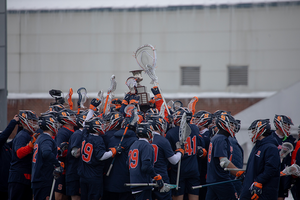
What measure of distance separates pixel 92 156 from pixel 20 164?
4.86ft

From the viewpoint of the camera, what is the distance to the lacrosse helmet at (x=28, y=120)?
22.0ft

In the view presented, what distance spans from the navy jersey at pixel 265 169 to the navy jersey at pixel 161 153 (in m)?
Result: 1.35

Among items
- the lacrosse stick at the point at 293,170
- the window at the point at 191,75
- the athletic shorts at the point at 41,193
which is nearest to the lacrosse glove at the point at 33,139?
the athletic shorts at the point at 41,193

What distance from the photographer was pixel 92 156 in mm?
6254

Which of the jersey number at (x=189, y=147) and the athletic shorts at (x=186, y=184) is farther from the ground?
the jersey number at (x=189, y=147)

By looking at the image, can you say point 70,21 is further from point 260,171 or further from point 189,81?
point 260,171

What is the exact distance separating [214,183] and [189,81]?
9.12 metres

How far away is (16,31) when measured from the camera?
50.9 feet

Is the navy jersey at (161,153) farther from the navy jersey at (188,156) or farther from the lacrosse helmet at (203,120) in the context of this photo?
the lacrosse helmet at (203,120)

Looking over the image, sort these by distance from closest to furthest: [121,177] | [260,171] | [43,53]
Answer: [260,171]
[121,177]
[43,53]

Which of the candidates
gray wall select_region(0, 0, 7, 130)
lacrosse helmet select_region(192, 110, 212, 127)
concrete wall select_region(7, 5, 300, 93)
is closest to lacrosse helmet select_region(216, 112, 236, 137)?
lacrosse helmet select_region(192, 110, 212, 127)

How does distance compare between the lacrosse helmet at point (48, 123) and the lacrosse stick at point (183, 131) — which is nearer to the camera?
the lacrosse helmet at point (48, 123)

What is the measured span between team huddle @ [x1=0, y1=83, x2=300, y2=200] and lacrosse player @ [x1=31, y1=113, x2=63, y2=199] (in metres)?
0.02

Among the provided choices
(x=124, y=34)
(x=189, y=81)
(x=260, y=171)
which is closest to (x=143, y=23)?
(x=124, y=34)
